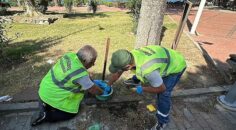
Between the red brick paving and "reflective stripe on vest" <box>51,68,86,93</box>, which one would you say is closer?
"reflective stripe on vest" <box>51,68,86,93</box>

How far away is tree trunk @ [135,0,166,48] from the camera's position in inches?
205

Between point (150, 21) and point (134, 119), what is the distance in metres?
2.47

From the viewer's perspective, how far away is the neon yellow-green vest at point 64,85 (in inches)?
128

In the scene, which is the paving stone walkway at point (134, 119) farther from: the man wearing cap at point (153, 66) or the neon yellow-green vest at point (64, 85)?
the man wearing cap at point (153, 66)

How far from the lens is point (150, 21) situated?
A: 5.33 m

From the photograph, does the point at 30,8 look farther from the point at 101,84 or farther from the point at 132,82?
the point at 101,84

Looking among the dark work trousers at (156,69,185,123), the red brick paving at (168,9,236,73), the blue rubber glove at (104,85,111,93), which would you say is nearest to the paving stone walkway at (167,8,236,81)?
the red brick paving at (168,9,236,73)

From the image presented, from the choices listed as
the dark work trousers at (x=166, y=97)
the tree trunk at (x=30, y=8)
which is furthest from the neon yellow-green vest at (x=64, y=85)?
the tree trunk at (x=30, y=8)

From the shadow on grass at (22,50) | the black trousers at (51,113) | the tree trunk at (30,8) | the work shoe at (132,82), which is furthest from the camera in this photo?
the tree trunk at (30,8)

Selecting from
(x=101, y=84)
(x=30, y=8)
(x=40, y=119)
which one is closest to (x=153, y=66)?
(x=101, y=84)

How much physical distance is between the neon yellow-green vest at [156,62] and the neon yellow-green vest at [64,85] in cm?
83

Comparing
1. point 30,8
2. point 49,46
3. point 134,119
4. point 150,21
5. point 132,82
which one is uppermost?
point 150,21

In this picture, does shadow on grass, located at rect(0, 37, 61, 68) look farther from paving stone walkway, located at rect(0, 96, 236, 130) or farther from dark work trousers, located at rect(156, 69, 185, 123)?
dark work trousers, located at rect(156, 69, 185, 123)

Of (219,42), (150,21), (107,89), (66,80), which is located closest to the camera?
(66,80)
